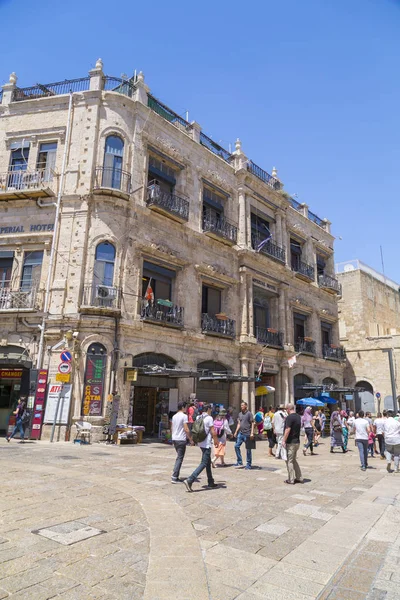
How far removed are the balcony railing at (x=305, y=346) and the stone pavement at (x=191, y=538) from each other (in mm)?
17659

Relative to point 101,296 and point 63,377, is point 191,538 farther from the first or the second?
point 101,296

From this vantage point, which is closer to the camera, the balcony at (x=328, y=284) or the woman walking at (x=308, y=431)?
the woman walking at (x=308, y=431)

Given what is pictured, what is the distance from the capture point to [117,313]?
1648 cm

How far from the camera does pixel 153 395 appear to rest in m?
18.4

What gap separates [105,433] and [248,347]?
941 cm

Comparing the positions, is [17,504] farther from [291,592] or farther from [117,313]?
[117,313]

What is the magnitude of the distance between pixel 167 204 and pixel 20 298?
7.85 m

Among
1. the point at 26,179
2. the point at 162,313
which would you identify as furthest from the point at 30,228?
the point at 162,313

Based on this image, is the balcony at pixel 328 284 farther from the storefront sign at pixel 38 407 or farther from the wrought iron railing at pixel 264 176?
the storefront sign at pixel 38 407

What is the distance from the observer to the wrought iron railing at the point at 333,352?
96.7 feet

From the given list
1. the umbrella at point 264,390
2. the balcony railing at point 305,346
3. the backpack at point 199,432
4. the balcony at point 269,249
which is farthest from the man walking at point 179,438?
the balcony railing at point 305,346

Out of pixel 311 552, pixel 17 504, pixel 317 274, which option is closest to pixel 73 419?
pixel 17 504

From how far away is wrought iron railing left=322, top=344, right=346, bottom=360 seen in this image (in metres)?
29.5

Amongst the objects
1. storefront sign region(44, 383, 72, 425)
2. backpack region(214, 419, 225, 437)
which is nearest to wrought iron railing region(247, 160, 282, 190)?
storefront sign region(44, 383, 72, 425)
